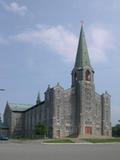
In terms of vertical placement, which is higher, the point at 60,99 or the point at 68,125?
the point at 60,99

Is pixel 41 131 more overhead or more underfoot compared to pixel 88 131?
more overhead

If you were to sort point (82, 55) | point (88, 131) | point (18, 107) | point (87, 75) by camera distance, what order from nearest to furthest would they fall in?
1. point (88, 131)
2. point (87, 75)
3. point (82, 55)
4. point (18, 107)

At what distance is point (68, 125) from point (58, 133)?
3675mm

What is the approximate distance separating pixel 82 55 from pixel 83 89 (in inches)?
386

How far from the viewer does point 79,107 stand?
306 feet

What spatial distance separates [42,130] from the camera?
8506 centimetres

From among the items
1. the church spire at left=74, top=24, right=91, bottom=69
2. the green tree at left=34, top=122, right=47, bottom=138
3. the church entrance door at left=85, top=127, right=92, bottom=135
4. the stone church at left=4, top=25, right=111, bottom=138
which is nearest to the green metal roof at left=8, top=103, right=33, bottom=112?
the stone church at left=4, top=25, right=111, bottom=138

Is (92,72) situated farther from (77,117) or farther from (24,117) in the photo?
(24,117)

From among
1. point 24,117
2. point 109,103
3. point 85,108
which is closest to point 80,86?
point 85,108

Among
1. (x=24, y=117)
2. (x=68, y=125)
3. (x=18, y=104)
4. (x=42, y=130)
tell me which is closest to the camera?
(x=42, y=130)

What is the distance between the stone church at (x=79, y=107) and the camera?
300 feet

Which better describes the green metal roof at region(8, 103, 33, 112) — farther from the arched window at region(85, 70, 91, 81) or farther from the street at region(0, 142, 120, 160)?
the street at region(0, 142, 120, 160)

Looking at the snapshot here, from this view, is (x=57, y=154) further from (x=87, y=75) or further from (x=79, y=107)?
(x=87, y=75)

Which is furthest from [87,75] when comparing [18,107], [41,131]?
[18,107]
